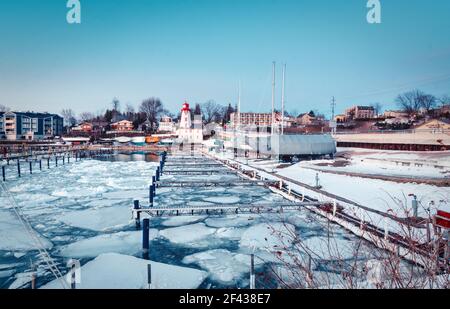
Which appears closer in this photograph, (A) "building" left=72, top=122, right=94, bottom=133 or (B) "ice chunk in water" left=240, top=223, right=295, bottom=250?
(B) "ice chunk in water" left=240, top=223, right=295, bottom=250

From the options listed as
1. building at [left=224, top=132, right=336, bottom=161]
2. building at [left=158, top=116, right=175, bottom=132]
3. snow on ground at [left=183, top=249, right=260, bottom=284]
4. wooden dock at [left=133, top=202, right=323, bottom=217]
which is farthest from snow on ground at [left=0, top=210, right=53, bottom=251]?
building at [left=158, top=116, right=175, bottom=132]

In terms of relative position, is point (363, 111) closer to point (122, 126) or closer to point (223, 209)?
point (122, 126)

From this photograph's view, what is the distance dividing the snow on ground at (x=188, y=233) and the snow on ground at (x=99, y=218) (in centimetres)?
197

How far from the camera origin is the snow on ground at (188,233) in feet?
27.8

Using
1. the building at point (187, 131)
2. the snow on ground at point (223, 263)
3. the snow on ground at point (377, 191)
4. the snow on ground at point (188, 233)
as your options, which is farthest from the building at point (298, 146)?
the building at point (187, 131)

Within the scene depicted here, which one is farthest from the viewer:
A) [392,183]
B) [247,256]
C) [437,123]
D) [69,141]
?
[69,141]

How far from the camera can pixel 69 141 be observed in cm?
6044

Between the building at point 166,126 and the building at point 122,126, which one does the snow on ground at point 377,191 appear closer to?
the building at point 166,126

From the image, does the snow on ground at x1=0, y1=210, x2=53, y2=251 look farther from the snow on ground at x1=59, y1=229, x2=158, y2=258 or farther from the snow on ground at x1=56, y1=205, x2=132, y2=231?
the snow on ground at x1=56, y1=205, x2=132, y2=231

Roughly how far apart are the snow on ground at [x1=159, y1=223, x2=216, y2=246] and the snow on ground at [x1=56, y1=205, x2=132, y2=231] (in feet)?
6.46

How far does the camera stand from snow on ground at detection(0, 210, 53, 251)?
7.88 metres
